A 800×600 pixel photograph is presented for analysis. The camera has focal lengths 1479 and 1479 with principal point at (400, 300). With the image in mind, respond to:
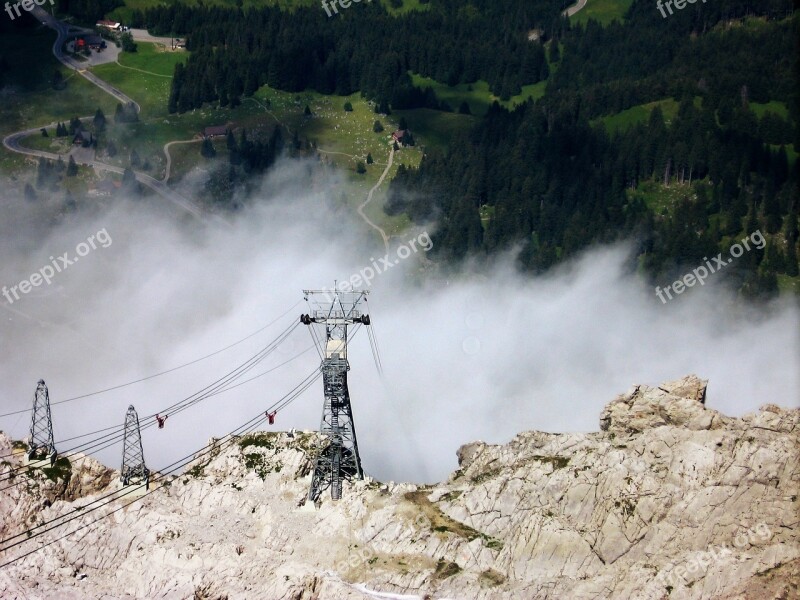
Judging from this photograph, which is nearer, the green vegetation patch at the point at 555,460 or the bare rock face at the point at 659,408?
the green vegetation patch at the point at 555,460

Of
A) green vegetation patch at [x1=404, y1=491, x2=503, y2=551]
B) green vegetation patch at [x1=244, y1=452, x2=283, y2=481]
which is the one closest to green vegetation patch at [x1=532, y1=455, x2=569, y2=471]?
green vegetation patch at [x1=404, y1=491, x2=503, y2=551]

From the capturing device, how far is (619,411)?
465 ft

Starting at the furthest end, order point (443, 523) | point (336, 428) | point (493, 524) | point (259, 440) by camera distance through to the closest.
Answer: point (259, 440) → point (336, 428) → point (443, 523) → point (493, 524)

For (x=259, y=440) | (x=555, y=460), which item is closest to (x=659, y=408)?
(x=555, y=460)

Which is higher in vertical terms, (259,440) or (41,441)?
(41,441)

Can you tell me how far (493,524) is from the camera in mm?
129000

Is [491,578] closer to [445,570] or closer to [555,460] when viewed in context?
[445,570]

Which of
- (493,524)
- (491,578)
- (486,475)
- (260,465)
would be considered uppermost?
(260,465)

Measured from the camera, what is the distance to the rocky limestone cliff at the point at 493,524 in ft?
390

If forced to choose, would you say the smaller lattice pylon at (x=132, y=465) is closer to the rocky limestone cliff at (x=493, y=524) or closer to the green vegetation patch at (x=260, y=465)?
the rocky limestone cliff at (x=493, y=524)

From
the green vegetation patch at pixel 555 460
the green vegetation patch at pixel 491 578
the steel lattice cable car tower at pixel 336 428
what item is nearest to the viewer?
the green vegetation patch at pixel 491 578

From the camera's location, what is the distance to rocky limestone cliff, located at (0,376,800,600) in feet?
390

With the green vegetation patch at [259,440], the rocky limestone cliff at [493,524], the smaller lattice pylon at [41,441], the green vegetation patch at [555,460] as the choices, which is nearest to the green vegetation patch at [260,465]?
the rocky limestone cliff at [493,524]

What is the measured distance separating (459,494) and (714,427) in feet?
77.7
